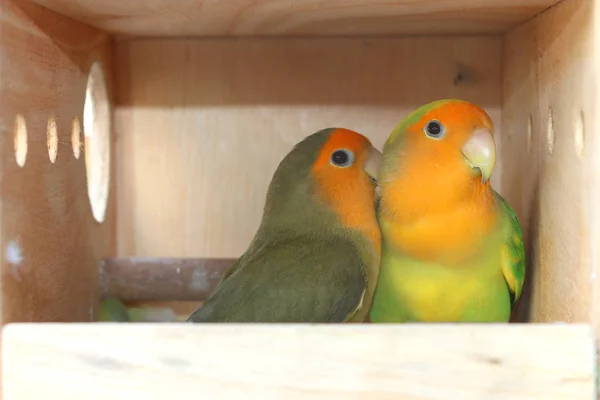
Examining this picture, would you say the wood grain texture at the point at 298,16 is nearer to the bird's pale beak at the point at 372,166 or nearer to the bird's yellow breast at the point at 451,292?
the bird's pale beak at the point at 372,166

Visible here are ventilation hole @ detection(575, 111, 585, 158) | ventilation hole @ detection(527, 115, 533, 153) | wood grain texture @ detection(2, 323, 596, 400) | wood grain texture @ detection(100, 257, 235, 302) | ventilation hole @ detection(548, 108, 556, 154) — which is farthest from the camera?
wood grain texture @ detection(100, 257, 235, 302)

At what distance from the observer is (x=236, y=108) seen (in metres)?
1.34

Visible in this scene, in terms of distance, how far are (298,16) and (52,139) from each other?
1.34 ft

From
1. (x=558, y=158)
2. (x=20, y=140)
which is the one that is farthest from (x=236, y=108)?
(x=558, y=158)

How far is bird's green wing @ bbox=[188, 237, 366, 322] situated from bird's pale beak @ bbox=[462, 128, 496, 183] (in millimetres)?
217

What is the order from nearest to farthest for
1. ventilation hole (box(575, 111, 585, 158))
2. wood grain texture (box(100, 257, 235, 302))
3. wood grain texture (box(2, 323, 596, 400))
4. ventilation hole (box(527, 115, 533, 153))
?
wood grain texture (box(2, 323, 596, 400)) → ventilation hole (box(575, 111, 585, 158)) → ventilation hole (box(527, 115, 533, 153)) → wood grain texture (box(100, 257, 235, 302))

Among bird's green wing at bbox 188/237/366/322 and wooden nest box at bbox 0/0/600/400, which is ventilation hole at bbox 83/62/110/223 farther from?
bird's green wing at bbox 188/237/366/322

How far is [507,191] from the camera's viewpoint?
1.29 metres

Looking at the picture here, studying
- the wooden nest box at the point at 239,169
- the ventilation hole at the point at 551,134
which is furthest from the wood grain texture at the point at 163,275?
Answer: the ventilation hole at the point at 551,134

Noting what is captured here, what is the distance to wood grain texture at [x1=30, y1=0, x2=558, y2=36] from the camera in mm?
956

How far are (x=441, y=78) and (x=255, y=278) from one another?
573 millimetres

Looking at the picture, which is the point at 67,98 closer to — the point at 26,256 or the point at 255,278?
the point at 26,256

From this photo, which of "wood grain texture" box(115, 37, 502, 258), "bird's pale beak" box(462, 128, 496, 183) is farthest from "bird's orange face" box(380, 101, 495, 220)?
"wood grain texture" box(115, 37, 502, 258)

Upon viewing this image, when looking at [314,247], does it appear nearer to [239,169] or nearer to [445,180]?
[445,180]
